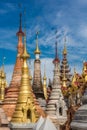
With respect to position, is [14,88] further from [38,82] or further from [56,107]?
[38,82]

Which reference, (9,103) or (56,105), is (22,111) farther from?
(56,105)

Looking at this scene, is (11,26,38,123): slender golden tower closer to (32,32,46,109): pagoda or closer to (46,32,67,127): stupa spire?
(46,32,67,127): stupa spire

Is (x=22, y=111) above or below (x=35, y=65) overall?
below

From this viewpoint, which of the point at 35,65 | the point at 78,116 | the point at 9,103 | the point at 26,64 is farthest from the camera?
the point at 35,65

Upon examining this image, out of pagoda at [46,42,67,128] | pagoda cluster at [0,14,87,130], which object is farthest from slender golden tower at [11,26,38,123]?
pagoda at [46,42,67,128]

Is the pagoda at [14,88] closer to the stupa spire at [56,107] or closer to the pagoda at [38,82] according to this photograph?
the stupa spire at [56,107]

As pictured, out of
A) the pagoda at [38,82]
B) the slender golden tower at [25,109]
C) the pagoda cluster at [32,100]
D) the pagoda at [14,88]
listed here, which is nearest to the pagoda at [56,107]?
the pagoda cluster at [32,100]

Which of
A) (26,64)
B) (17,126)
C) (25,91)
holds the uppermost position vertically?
(26,64)

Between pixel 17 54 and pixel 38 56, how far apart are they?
643 centimetres

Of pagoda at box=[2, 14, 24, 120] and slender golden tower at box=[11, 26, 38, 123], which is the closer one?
slender golden tower at box=[11, 26, 38, 123]

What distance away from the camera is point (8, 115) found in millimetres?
23719

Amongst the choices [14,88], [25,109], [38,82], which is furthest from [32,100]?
[38,82]

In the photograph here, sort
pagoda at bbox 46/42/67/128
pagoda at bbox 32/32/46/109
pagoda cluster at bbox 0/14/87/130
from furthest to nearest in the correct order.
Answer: pagoda at bbox 32/32/46/109 < pagoda at bbox 46/42/67/128 < pagoda cluster at bbox 0/14/87/130

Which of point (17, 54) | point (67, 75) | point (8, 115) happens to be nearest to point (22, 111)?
point (8, 115)
